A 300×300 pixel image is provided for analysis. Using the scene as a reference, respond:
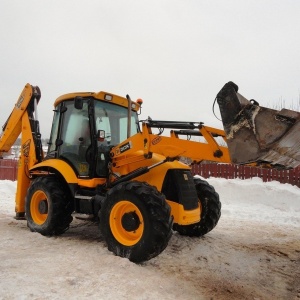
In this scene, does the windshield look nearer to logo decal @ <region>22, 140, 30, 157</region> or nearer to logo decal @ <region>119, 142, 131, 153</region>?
logo decal @ <region>119, 142, 131, 153</region>

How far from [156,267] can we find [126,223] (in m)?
0.72

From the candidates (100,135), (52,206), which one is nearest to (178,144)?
(100,135)

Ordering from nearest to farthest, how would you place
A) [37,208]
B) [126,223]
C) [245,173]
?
1. [126,223]
2. [37,208]
3. [245,173]

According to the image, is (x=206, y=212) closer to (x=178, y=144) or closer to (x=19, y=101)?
(x=178, y=144)

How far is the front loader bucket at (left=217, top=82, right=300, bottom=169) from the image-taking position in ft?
11.4

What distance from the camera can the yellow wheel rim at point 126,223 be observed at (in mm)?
4445

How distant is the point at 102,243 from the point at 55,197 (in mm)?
1158

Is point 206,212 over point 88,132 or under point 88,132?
under

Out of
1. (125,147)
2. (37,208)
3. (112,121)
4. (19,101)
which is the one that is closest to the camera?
(125,147)

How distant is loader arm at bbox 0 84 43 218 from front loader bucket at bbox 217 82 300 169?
14.2 feet

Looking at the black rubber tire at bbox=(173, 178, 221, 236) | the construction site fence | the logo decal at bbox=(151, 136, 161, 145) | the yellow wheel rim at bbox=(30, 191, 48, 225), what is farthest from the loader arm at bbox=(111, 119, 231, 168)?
the construction site fence

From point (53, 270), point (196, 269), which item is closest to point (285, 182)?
point (196, 269)

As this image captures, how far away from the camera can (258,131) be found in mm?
3545

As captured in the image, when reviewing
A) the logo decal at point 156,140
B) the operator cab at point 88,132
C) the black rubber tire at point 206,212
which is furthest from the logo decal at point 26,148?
the black rubber tire at point 206,212
